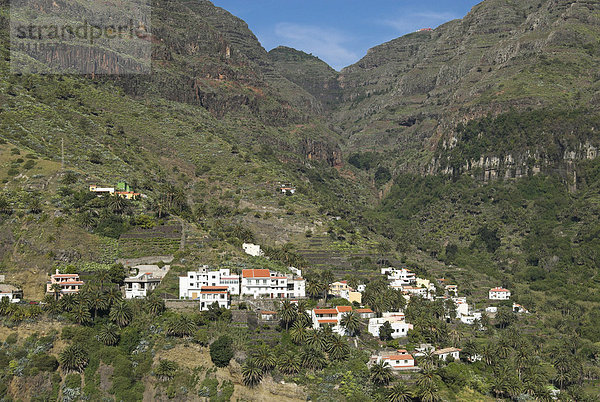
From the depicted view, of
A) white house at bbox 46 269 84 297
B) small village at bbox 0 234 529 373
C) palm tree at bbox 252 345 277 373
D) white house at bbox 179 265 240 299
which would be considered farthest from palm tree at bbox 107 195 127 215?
palm tree at bbox 252 345 277 373

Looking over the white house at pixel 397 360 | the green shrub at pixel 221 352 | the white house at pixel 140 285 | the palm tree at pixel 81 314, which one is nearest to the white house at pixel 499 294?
the white house at pixel 397 360

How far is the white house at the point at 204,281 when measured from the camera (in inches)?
4023

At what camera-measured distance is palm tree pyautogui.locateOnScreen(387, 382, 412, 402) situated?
84062 mm

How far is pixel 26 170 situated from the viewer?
128m

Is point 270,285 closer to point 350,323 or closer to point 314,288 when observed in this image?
point 314,288

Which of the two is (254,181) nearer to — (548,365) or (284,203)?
(284,203)

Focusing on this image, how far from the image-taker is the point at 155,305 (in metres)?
94.8

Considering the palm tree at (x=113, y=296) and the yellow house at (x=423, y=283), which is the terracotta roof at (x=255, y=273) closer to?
the palm tree at (x=113, y=296)

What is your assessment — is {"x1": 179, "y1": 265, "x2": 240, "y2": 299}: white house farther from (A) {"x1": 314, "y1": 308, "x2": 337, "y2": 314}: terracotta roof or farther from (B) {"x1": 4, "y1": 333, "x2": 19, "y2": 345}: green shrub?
(B) {"x1": 4, "y1": 333, "x2": 19, "y2": 345}: green shrub

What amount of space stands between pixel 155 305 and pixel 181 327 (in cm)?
653

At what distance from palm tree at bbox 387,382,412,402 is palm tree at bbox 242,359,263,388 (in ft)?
49.7

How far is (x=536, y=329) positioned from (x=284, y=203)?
61.3 metres

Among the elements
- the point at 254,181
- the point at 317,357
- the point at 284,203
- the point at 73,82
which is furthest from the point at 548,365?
the point at 73,82

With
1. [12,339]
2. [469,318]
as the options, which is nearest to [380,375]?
[12,339]
